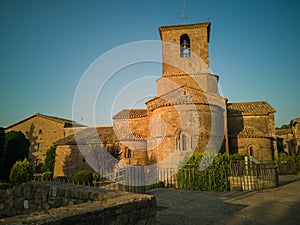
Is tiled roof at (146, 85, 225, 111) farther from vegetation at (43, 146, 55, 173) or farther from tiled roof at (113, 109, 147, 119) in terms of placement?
vegetation at (43, 146, 55, 173)

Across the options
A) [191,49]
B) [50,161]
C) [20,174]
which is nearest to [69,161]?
[20,174]

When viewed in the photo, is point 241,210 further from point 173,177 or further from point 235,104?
point 235,104

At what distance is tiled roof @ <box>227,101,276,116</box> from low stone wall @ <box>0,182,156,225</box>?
21.3 m

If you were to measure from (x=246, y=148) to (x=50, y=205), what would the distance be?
18176mm

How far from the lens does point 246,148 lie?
18.9 m

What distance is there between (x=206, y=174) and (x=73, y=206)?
809 cm

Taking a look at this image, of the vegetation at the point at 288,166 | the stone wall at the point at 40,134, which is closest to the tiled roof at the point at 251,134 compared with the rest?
the vegetation at the point at 288,166

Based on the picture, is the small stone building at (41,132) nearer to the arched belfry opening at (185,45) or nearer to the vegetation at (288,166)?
the arched belfry opening at (185,45)

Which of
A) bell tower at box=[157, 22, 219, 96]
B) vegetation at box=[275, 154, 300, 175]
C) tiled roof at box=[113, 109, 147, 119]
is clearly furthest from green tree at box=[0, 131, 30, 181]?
vegetation at box=[275, 154, 300, 175]

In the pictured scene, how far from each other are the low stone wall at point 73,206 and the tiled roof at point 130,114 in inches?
681

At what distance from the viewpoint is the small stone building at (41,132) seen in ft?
110

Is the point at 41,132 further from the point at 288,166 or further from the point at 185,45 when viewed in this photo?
the point at 288,166

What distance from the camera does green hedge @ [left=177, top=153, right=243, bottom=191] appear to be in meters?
9.66

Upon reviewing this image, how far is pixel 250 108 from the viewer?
23859mm
